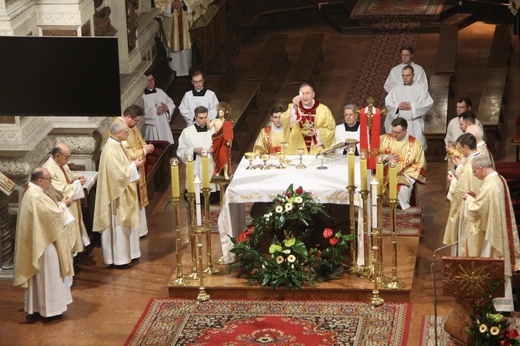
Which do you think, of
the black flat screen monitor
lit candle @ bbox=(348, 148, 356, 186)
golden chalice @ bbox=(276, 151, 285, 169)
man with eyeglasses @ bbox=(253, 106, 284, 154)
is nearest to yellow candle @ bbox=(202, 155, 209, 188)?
golden chalice @ bbox=(276, 151, 285, 169)

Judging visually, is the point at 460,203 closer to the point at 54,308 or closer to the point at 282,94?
the point at 54,308

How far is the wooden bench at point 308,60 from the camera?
1825 centimetres

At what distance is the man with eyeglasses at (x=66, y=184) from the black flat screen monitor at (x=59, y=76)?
3.15 metres

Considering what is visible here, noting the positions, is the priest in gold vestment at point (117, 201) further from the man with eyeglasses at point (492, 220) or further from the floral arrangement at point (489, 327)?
the floral arrangement at point (489, 327)

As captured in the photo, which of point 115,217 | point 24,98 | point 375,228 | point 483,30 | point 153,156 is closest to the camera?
point 24,98

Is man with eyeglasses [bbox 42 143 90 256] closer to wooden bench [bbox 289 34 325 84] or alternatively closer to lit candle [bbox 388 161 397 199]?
lit candle [bbox 388 161 397 199]

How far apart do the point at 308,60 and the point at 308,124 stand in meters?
5.87

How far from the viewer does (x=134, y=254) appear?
1305 cm

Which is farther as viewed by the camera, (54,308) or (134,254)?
(134,254)

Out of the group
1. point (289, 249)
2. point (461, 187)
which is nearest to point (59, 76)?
point (289, 249)

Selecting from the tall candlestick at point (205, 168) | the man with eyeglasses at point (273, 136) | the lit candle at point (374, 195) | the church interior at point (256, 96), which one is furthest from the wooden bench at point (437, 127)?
the tall candlestick at point (205, 168)

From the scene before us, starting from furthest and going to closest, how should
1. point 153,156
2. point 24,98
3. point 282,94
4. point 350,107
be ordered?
point 282,94, point 153,156, point 350,107, point 24,98

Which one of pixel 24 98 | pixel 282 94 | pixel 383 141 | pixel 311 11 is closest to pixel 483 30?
pixel 311 11

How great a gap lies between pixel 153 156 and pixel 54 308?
12.6 feet
